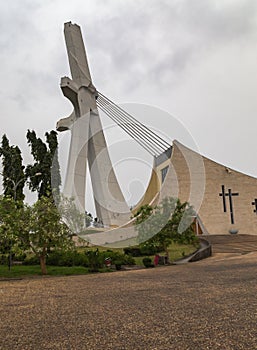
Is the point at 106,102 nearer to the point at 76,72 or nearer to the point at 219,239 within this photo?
the point at 76,72

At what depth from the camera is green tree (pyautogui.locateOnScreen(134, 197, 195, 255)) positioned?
18.7 m

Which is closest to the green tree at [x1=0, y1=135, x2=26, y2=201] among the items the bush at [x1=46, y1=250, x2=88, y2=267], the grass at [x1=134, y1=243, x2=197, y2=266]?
the bush at [x1=46, y1=250, x2=88, y2=267]

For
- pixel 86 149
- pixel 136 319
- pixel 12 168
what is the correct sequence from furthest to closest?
pixel 86 149
pixel 12 168
pixel 136 319

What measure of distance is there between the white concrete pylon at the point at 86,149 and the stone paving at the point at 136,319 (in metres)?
21.5

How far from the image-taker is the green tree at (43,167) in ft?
94.4

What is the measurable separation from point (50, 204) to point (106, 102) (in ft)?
59.1

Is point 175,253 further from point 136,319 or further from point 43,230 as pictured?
point 136,319

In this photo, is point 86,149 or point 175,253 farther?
point 86,149

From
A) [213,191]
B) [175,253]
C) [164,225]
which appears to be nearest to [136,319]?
[164,225]

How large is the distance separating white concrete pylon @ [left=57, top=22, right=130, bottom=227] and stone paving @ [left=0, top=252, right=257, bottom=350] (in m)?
21.5

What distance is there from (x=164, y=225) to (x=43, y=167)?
44.5 feet

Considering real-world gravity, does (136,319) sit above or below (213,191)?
below

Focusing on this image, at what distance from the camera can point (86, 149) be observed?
30828 millimetres

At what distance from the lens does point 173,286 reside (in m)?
8.95
